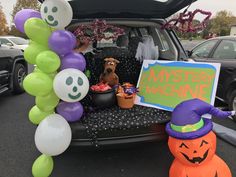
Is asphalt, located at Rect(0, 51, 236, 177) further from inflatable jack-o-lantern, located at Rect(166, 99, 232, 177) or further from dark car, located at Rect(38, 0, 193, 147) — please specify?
inflatable jack-o-lantern, located at Rect(166, 99, 232, 177)

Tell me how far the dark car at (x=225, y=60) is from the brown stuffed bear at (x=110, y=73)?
1914 mm

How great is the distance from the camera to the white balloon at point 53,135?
8.67ft

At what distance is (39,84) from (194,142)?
1.46 meters

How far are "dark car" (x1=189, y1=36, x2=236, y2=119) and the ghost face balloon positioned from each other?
2.94 m

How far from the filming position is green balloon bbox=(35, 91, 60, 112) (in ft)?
9.18

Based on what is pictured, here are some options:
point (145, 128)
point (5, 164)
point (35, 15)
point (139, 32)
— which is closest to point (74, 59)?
point (35, 15)

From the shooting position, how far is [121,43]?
14.9 feet

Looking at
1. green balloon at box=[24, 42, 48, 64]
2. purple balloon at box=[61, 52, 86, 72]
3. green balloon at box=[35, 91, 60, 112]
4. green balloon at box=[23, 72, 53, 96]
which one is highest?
green balloon at box=[24, 42, 48, 64]

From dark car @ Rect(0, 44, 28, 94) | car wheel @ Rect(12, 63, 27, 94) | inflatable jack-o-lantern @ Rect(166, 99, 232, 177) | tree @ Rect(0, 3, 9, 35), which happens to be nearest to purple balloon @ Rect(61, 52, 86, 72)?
inflatable jack-o-lantern @ Rect(166, 99, 232, 177)

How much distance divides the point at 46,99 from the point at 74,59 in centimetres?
47

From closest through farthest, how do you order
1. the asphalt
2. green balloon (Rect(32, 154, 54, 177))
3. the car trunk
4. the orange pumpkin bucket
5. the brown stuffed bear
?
green balloon (Rect(32, 154, 54, 177)), the asphalt, the orange pumpkin bucket, the car trunk, the brown stuffed bear

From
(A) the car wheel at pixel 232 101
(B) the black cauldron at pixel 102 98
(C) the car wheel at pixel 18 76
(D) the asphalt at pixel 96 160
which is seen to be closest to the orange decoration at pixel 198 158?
(D) the asphalt at pixel 96 160

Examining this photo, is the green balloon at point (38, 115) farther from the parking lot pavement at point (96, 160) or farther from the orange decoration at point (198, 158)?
the orange decoration at point (198, 158)

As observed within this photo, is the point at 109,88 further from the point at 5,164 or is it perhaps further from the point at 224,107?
the point at 224,107
